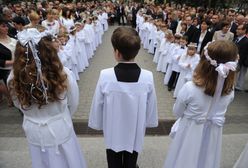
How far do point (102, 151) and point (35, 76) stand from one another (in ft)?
7.92

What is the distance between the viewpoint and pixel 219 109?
3.06 meters

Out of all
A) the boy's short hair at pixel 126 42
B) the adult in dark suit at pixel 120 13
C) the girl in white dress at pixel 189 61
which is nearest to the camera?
the boy's short hair at pixel 126 42

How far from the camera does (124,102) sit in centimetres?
281

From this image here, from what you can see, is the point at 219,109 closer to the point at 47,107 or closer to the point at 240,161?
the point at 240,161

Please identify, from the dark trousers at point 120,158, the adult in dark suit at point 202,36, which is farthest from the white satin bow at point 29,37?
the adult in dark suit at point 202,36

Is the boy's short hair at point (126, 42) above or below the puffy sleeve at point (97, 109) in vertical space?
above

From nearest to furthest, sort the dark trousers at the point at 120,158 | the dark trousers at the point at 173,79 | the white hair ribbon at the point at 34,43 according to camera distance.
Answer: the white hair ribbon at the point at 34,43 < the dark trousers at the point at 120,158 < the dark trousers at the point at 173,79

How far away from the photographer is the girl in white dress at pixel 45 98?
2410mm

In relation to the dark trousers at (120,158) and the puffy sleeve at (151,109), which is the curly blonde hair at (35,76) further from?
the dark trousers at (120,158)

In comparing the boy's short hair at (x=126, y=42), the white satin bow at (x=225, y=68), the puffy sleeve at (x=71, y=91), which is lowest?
the puffy sleeve at (x=71, y=91)

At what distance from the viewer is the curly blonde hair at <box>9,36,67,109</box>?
Answer: 2.41 metres

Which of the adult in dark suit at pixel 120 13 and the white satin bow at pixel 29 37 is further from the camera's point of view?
the adult in dark suit at pixel 120 13

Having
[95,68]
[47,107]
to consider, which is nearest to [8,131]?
[47,107]

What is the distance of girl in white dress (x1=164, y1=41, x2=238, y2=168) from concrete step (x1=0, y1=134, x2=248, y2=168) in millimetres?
862
